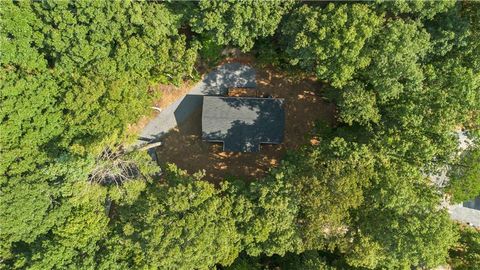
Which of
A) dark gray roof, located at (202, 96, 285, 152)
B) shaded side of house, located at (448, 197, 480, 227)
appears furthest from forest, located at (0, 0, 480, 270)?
shaded side of house, located at (448, 197, 480, 227)

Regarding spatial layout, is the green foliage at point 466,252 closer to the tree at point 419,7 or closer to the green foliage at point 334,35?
the green foliage at point 334,35

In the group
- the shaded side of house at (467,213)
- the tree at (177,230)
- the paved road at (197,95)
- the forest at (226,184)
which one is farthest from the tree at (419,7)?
the shaded side of house at (467,213)

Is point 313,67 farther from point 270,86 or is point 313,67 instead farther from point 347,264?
point 347,264

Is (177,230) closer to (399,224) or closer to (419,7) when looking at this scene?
(399,224)

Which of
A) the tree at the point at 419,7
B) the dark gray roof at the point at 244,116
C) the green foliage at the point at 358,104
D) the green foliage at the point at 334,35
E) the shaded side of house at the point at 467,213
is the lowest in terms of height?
the shaded side of house at the point at 467,213

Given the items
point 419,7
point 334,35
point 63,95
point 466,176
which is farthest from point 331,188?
point 63,95
